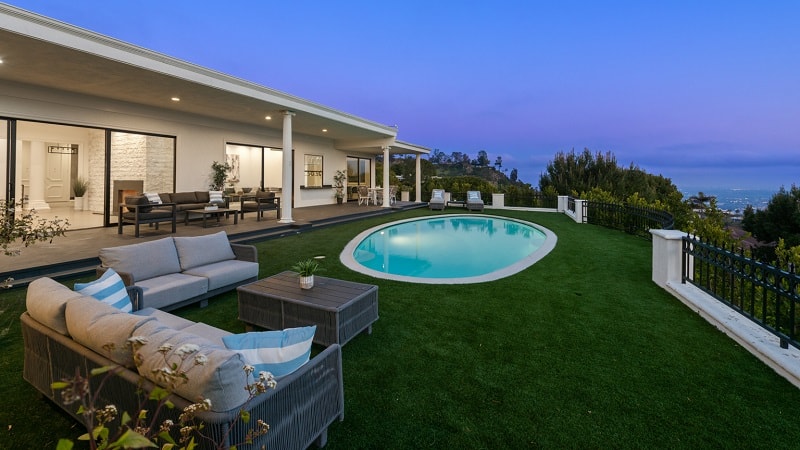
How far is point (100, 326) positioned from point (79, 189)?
39.2ft

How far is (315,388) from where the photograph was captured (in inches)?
81.3

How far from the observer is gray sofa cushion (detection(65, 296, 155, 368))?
1.86m

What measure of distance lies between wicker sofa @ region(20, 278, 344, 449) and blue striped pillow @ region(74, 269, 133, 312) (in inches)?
6.7

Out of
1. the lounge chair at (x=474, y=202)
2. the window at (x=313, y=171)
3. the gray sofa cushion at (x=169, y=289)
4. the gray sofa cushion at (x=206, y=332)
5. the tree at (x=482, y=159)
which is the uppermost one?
the tree at (x=482, y=159)

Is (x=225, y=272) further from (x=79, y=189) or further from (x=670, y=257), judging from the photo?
(x=79, y=189)

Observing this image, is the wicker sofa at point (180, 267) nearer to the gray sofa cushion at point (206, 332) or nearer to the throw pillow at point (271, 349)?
the gray sofa cushion at point (206, 332)

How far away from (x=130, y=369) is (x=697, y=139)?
63432 mm

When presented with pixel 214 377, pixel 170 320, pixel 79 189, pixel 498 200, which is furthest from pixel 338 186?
pixel 214 377

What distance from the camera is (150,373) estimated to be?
1.30 m

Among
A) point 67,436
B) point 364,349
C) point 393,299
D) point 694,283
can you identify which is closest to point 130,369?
point 67,436

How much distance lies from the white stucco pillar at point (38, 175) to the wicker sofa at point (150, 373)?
35.7 feet

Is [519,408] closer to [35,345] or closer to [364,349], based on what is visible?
[364,349]

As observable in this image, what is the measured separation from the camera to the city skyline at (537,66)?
71.2 ft

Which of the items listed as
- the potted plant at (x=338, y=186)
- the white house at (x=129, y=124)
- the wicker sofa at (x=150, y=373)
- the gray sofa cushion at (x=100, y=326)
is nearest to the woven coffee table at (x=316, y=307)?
the wicker sofa at (x=150, y=373)
